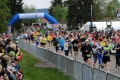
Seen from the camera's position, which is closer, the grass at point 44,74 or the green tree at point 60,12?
the grass at point 44,74

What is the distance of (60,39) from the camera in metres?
28.3

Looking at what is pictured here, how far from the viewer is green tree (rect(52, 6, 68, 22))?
15188 centimetres

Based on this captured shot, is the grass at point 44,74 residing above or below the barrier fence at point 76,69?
below

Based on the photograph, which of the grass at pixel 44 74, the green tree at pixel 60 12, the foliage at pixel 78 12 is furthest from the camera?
the green tree at pixel 60 12

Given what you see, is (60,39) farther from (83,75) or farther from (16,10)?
(16,10)

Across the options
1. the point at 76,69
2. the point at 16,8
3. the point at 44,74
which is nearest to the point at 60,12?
the point at 16,8

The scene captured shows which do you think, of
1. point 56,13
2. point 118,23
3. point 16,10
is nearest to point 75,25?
point 16,10

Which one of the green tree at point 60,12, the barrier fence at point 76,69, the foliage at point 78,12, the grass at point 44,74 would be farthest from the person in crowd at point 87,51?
the green tree at point 60,12

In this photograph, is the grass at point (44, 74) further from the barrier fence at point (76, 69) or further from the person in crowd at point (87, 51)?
the person in crowd at point (87, 51)

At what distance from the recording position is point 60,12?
15600 centimetres

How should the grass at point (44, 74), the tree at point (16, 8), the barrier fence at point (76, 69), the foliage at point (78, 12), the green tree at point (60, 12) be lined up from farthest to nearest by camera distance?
the green tree at point (60, 12) → the foliage at point (78, 12) → the tree at point (16, 8) → the grass at point (44, 74) → the barrier fence at point (76, 69)

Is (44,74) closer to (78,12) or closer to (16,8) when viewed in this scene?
(16,8)

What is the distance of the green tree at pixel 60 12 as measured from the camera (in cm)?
15188

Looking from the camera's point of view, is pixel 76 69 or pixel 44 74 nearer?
pixel 76 69
